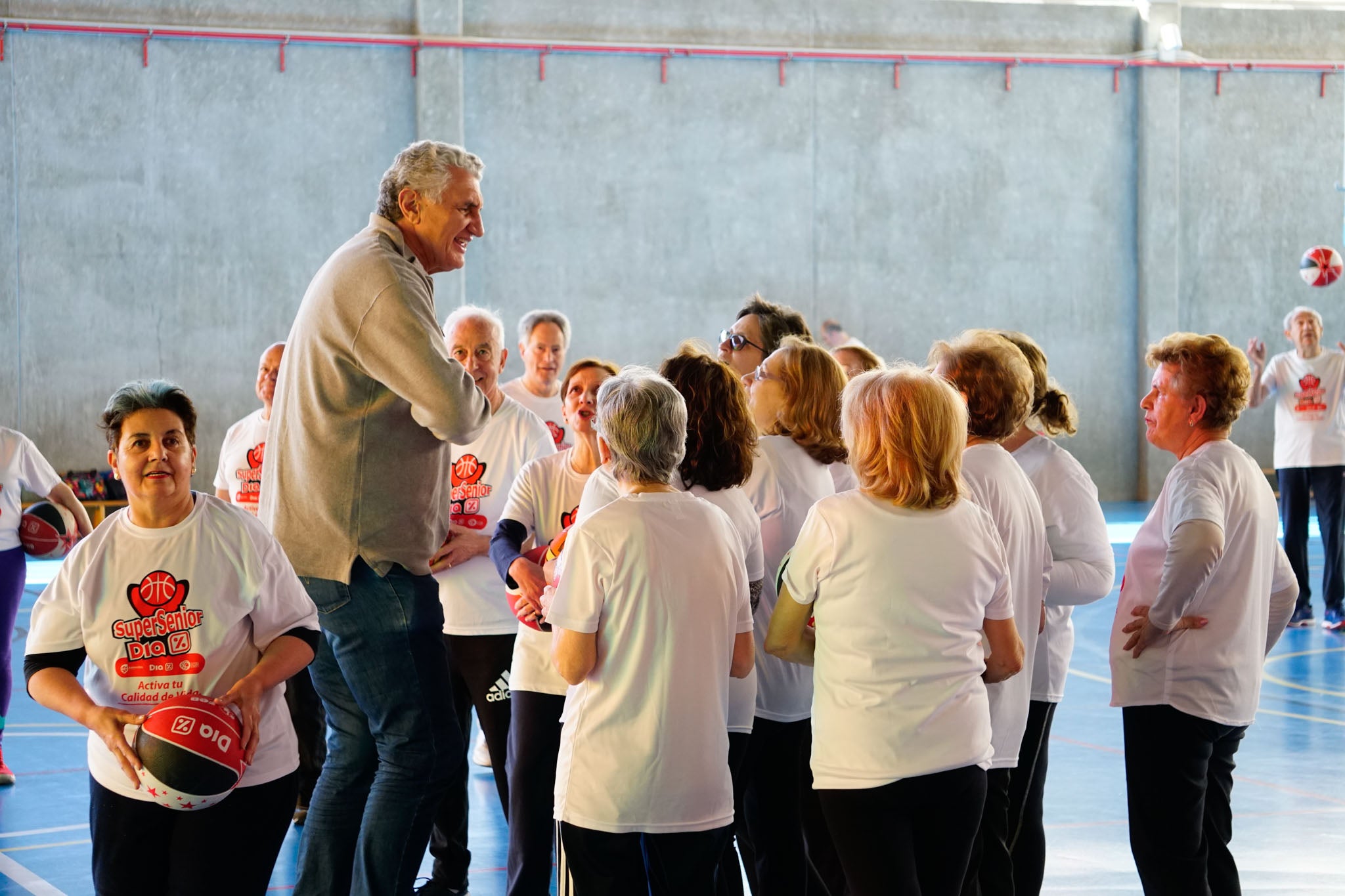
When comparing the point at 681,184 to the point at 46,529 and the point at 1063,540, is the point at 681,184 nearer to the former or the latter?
the point at 46,529

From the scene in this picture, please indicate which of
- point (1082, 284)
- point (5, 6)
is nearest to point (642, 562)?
point (5, 6)

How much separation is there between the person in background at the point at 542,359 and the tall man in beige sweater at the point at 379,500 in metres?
2.45

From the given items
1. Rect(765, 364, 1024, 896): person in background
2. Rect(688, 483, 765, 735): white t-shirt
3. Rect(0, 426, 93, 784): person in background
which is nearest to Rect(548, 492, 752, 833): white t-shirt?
Rect(765, 364, 1024, 896): person in background

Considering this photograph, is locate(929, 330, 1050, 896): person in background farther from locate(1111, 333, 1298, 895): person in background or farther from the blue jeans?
the blue jeans

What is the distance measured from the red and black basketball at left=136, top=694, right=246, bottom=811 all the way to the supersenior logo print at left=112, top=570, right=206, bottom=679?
0.31 ft

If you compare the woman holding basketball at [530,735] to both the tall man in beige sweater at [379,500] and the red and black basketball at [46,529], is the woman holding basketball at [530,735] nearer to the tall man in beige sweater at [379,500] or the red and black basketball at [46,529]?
the tall man in beige sweater at [379,500]

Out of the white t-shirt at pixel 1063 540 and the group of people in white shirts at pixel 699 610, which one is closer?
the group of people in white shirts at pixel 699 610

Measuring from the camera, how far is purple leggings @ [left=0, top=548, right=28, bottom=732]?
5.48 metres

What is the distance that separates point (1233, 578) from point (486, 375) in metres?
2.41

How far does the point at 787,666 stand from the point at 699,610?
0.75 m

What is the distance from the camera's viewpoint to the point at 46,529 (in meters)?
5.50

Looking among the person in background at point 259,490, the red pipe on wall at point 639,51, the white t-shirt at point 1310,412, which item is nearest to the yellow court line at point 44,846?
the person in background at point 259,490

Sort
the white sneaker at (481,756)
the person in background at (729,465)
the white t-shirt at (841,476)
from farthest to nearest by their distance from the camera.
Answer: the white sneaker at (481,756)
the white t-shirt at (841,476)
the person in background at (729,465)

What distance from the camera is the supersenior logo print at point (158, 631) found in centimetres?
282
